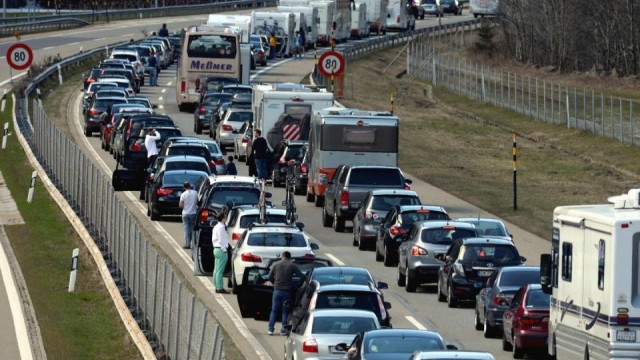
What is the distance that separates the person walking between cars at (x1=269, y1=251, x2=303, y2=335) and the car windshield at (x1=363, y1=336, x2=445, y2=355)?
6.84 m

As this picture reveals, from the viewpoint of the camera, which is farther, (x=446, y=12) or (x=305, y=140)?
(x=446, y=12)

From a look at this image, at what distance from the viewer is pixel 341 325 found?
23.2m

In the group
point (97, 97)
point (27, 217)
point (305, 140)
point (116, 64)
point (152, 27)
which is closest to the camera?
point (27, 217)

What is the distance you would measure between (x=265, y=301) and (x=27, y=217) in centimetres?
1946

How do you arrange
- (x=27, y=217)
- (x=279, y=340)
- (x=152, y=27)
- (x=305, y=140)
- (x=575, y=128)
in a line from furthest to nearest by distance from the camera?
(x=152, y=27) → (x=575, y=128) → (x=305, y=140) → (x=27, y=217) → (x=279, y=340)

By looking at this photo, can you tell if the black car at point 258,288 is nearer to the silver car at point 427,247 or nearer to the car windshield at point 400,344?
the silver car at point 427,247

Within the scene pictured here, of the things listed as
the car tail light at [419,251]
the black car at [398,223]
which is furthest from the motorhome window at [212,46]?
the car tail light at [419,251]

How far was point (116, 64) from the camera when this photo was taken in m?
84.3

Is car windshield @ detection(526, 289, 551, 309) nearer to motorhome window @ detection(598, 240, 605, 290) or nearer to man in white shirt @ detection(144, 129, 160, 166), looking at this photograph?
motorhome window @ detection(598, 240, 605, 290)

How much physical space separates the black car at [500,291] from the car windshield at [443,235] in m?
4.79

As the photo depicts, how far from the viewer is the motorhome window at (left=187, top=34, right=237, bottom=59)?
234ft

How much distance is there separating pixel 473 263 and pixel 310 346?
8.48 metres

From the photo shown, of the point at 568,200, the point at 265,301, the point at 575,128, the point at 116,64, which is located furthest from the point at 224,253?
the point at 116,64

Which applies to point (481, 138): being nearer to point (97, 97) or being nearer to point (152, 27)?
point (97, 97)
